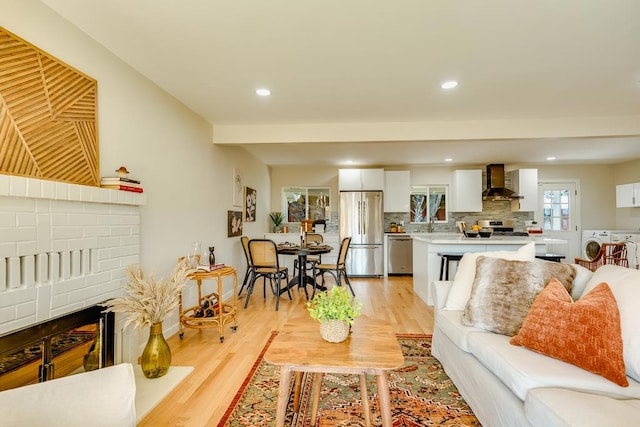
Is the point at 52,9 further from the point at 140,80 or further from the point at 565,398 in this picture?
the point at 565,398

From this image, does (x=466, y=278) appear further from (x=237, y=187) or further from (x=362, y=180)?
(x=362, y=180)

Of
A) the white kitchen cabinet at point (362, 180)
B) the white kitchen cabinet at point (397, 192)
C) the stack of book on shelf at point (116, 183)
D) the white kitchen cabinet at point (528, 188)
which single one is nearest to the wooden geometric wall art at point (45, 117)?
the stack of book on shelf at point (116, 183)

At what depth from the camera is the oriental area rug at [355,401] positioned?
5.84 feet

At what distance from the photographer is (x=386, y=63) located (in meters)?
2.46

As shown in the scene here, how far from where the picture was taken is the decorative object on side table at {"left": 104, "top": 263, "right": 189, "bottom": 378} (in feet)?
6.52

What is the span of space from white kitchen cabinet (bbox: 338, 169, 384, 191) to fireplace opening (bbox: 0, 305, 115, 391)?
505cm

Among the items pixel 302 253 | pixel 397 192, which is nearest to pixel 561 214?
pixel 397 192

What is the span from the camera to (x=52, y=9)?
182cm

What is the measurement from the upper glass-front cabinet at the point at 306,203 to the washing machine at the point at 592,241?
215 inches

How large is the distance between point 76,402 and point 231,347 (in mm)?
1822

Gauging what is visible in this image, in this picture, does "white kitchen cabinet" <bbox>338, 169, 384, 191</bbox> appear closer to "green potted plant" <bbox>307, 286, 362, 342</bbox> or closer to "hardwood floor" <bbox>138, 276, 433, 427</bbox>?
"hardwood floor" <bbox>138, 276, 433, 427</bbox>

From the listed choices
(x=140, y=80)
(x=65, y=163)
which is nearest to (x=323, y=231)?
(x=140, y=80)

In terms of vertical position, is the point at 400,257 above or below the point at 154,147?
below

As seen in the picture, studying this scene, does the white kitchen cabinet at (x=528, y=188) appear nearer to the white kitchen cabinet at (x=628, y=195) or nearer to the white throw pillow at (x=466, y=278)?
the white kitchen cabinet at (x=628, y=195)
